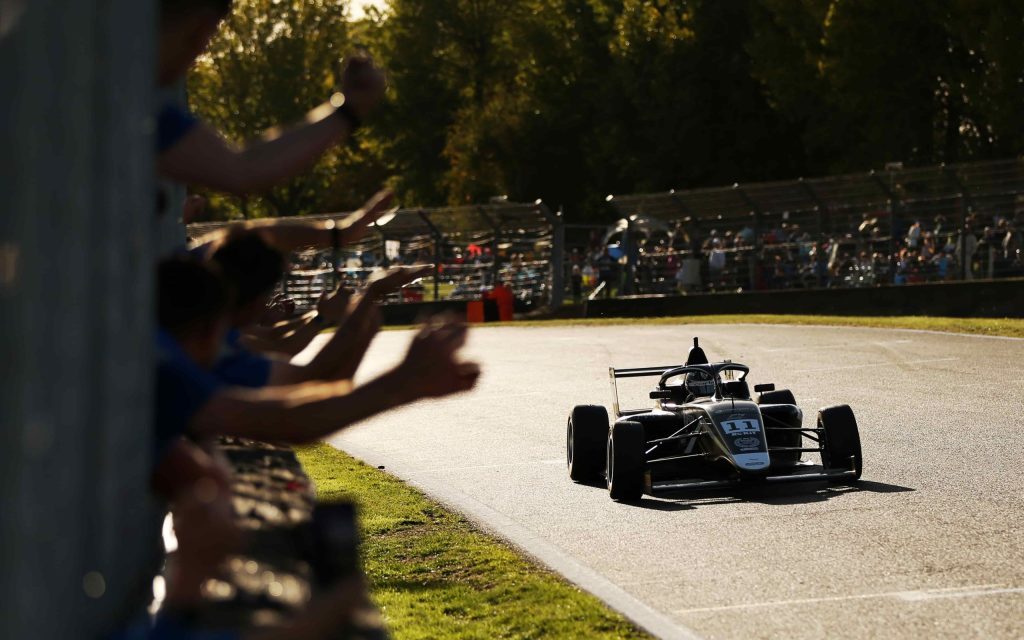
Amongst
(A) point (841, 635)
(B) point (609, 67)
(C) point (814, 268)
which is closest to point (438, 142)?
(B) point (609, 67)

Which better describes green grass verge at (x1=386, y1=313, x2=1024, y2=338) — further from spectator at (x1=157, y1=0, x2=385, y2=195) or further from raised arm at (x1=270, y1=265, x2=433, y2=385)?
spectator at (x1=157, y1=0, x2=385, y2=195)

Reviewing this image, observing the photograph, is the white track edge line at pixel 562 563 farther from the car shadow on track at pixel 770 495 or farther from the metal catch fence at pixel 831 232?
the metal catch fence at pixel 831 232

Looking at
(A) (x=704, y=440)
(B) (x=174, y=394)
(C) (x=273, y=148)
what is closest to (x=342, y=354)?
(C) (x=273, y=148)

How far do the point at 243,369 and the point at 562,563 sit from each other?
4971mm

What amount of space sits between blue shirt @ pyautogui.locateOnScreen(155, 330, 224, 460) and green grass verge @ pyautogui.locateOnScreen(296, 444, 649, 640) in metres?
3.75

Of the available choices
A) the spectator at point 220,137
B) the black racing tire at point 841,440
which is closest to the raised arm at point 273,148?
the spectator at point 220,137

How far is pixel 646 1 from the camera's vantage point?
59.2 meters

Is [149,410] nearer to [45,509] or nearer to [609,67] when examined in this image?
[45,509]

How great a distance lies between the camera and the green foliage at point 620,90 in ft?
152

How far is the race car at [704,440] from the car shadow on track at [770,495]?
85 millimetres

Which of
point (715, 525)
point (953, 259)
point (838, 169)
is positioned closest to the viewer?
point (715, 525)

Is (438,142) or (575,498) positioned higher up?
(438,142)

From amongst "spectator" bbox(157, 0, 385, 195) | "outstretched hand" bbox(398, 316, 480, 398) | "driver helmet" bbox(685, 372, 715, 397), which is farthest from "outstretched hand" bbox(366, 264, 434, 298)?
"driver helmet" bbox(685, 372, 715, 397)

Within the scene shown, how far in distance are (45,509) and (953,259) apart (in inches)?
1186
